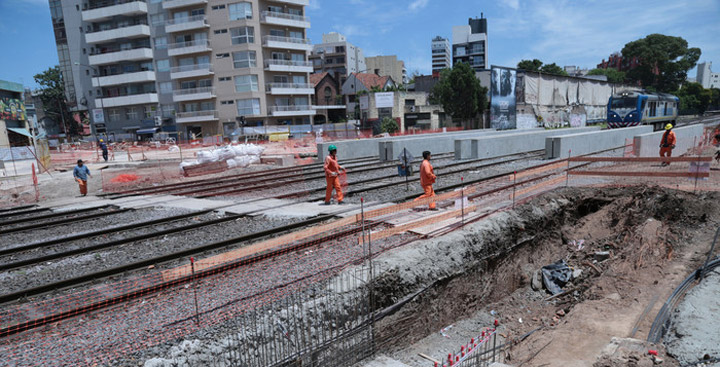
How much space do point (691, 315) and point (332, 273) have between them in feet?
17.7

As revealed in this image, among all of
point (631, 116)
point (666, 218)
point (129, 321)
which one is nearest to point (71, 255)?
point (129, 321)

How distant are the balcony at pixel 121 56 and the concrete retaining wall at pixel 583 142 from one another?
2137 inches

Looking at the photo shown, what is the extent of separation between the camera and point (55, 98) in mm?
77875

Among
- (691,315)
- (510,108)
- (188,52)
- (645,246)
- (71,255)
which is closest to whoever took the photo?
(691,315)

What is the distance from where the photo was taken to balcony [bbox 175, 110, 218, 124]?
52.9m

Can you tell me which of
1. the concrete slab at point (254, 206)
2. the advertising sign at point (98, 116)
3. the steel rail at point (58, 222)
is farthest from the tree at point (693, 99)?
the advertising sign at point (98, 116)

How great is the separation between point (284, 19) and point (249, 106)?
40.9ft

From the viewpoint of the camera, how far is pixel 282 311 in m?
5.40

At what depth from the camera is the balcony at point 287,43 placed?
5234 centimetres

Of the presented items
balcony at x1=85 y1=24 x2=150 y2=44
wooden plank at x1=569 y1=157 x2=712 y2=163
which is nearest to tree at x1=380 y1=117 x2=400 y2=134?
wooden plank at x1=569 y1=157 x2=712 y2=163

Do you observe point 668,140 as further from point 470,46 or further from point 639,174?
point 470,46

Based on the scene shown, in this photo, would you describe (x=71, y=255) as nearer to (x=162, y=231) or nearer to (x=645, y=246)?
(x=162, y=231)

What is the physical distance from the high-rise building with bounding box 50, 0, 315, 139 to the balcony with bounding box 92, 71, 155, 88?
133 mm

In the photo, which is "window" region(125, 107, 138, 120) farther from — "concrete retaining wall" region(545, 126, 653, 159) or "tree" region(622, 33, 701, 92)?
"tree" region(622, 33, 701, 92)
